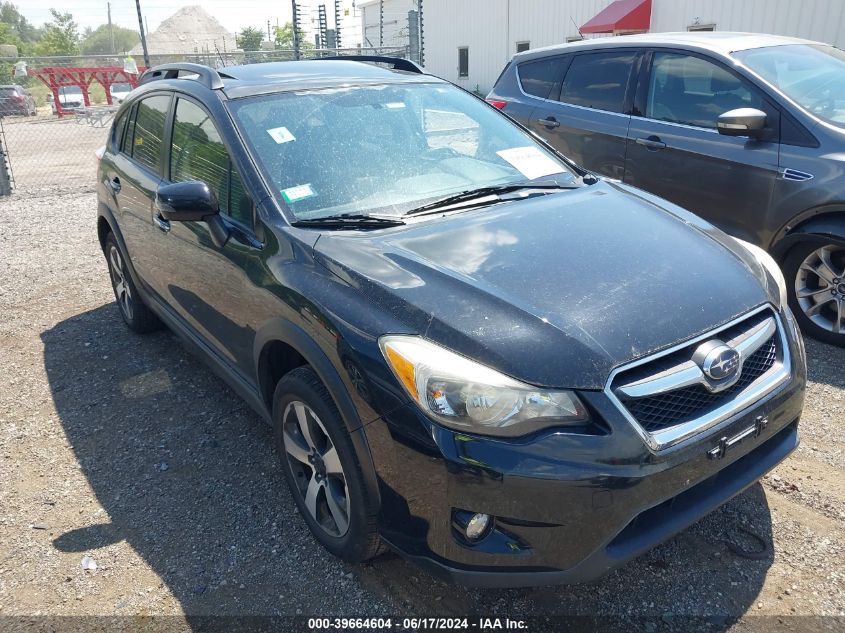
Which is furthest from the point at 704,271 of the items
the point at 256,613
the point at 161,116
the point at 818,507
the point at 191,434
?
the point at 161,116

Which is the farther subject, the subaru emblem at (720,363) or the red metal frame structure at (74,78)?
the red metal frame structure at (74,78)

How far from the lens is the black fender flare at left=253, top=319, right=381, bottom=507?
2244 mm

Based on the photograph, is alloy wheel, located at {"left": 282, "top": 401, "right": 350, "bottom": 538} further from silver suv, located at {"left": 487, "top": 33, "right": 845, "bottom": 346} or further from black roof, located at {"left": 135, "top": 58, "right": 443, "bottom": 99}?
silver suv, located at {"left": 487, "top": 33, "right": 845, "bottom": 346}

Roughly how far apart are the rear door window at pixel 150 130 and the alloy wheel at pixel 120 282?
0.91 m

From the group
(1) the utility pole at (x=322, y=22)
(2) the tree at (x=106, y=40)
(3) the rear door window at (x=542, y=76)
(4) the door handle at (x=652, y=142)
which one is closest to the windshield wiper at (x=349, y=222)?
(4) the door handle at (x=652, y=142)

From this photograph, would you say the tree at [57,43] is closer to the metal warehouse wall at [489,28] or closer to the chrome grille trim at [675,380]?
the metal warehouse wall at [489,28]

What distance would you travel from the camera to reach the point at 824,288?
13.8ft

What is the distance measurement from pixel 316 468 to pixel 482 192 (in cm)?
141

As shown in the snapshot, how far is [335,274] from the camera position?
2.45 meters

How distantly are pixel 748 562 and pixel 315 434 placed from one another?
1709 millimetres

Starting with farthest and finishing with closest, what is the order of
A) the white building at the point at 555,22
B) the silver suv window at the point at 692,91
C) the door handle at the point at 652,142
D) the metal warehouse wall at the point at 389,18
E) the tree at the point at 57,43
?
1. the tree at the point at 57,43
2. the metal warehouse wall at the point at 389,18
3. the white building at the point at 555,22
4. the door handle at the point at 652,142
5. the silver suv window at the point at 692,91

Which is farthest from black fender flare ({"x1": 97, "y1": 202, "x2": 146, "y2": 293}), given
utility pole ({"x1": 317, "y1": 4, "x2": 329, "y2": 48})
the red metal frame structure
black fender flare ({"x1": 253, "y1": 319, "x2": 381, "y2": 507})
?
the red metal frame structure

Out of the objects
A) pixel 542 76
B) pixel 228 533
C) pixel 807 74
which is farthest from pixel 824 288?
pixel 228 533

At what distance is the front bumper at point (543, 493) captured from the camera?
196 cm
